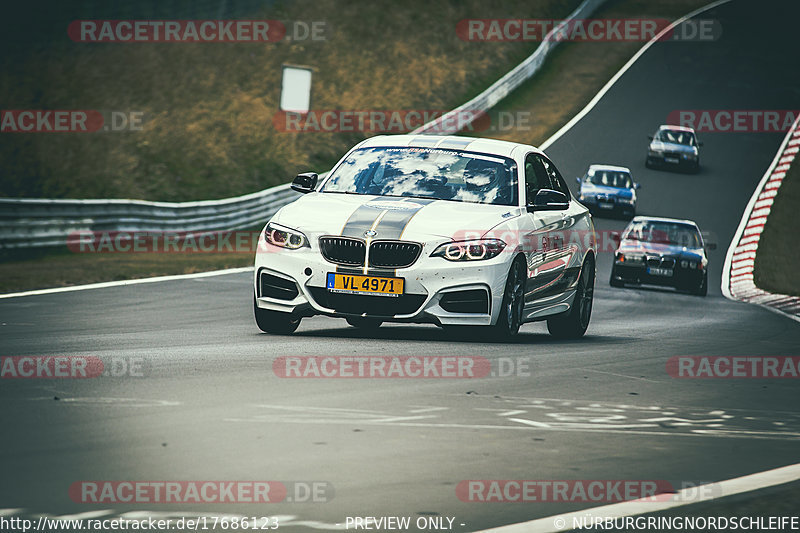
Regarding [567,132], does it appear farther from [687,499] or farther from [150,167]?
[687,499]

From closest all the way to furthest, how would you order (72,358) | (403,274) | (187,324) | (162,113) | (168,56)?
(72,358)
(403,274)
(187,324)
(162,113)
(168,56)

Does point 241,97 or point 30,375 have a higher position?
point 241,97

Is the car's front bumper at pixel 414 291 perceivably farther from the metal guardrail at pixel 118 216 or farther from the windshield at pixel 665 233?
the windshield at pixel 665 233

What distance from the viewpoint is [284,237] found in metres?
11.1

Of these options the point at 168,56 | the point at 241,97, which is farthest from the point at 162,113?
the point at 168,56

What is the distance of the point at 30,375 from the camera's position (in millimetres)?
8531

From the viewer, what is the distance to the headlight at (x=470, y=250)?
10.8m

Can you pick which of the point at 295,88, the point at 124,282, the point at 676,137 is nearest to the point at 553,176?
the point at 124,282

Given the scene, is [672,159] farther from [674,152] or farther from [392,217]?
[392,217]

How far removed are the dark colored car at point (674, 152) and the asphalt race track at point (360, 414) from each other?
2709 cm

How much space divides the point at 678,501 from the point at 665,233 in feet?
63.1

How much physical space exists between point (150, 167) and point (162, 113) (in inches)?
271

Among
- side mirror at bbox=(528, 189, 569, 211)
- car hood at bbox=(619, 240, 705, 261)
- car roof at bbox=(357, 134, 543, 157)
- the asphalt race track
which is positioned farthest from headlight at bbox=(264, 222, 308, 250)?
car hood at bbox=(619, 240, 705, 261)

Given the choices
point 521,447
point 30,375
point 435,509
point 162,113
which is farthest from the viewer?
point 162,113
